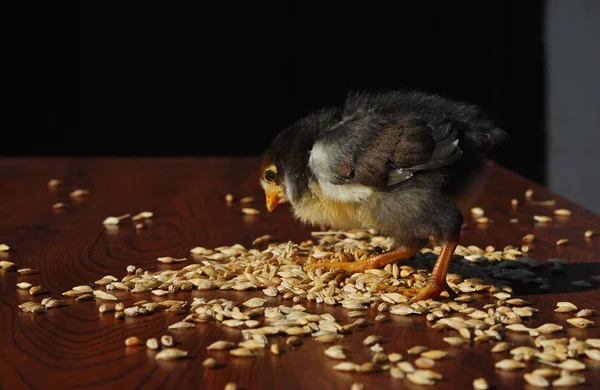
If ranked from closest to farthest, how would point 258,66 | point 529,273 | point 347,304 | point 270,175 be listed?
point 347,304 → point 529,273 → point 270,175 → point 258,66

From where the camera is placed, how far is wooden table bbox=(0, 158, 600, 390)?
204 cm

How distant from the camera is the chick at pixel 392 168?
8.77ft

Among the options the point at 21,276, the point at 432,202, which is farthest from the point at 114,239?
the point at 432,202

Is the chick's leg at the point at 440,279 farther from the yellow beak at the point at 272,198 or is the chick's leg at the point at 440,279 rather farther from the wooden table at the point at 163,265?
the yellow beak at the point at 272,198

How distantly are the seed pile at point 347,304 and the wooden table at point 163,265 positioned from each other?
1.2 inches

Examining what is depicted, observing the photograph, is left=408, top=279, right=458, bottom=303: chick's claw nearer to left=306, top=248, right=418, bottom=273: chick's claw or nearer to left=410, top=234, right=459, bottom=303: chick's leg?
left=410, top=234, right=459, bottom=303: chick's leg

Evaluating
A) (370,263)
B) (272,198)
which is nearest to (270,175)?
(272,198)

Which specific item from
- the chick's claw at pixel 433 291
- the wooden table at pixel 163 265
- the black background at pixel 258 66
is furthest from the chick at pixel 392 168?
the black background at pixel 258 66

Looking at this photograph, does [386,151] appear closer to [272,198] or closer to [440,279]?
[440,279]

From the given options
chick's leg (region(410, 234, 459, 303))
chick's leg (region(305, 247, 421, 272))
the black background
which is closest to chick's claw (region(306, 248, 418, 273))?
chick's leg (region(305, 247, 421, 272))

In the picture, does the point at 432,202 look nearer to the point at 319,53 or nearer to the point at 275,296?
the point at 275,296

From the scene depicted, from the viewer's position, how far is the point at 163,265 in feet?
9.98

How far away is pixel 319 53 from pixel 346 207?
12.4 feet

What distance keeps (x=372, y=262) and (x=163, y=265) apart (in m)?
0.67
